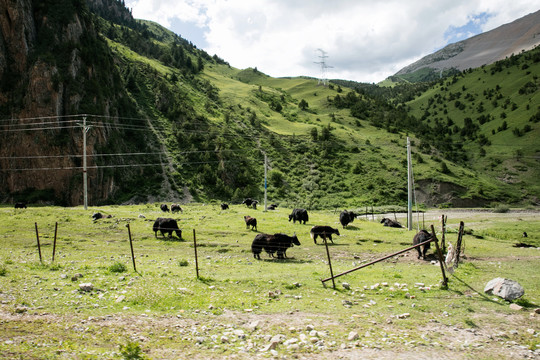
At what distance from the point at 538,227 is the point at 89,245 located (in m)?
46.3

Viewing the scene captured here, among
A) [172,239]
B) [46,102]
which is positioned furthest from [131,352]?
[46,102]

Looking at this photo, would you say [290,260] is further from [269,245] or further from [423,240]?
[423,240]

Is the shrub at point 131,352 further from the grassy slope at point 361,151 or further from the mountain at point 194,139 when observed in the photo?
the grassy slope at point 361,151

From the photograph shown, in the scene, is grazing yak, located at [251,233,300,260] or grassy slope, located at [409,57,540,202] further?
grassy slope, located at [409,57,540,202]

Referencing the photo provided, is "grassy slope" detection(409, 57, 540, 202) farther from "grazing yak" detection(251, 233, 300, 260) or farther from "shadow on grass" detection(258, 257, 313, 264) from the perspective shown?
"grazing yak" detection(251, 233, 300, 260)

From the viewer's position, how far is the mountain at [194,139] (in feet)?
199

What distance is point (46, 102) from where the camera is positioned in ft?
200

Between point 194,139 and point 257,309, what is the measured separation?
76.8 metres

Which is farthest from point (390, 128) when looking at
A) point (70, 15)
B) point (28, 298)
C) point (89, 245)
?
point (28, 298)

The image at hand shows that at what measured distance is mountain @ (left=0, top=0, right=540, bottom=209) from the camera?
60656mm

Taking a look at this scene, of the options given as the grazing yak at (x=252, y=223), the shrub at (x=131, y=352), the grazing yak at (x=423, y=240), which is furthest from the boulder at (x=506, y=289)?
the grazing yak at (x=252, y=223)

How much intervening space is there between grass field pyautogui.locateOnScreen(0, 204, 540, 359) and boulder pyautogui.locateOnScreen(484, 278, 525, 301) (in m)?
0.27

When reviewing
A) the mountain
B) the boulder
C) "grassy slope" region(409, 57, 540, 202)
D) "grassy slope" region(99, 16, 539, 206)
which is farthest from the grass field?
"grassy slope" region(409, 57, 540, 202)

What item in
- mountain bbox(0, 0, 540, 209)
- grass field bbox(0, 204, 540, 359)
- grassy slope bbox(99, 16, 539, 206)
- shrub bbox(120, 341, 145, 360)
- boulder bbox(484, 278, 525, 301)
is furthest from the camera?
grassy slope bbox(99, 16, 539, 206)
